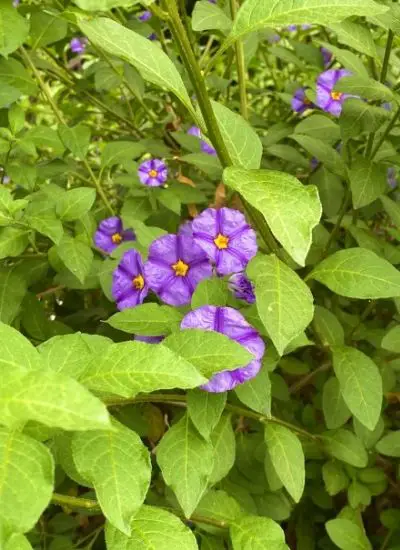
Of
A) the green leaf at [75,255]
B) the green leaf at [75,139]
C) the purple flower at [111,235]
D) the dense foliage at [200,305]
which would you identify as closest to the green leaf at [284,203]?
the dense foliage at [200,305]

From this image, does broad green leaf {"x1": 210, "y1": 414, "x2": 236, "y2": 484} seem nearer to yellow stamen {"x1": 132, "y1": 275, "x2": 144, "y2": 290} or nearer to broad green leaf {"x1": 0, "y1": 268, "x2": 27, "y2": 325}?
yellow stamen {"x1": 132, "y1": 275, "x2": 144, "y2": 290}

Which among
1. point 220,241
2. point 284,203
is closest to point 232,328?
point 220,241

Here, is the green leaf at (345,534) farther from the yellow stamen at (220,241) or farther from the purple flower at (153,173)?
the purple flower at (153,173)

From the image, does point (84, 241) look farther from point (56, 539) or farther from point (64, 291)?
point (56, 539)

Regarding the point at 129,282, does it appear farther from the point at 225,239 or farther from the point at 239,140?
the point at 239,140

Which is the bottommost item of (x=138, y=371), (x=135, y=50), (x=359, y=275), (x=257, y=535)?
(x=257, y=535)

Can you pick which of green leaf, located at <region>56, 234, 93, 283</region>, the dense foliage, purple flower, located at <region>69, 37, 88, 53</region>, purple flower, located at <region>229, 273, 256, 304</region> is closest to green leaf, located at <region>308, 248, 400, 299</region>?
the dense foliage
